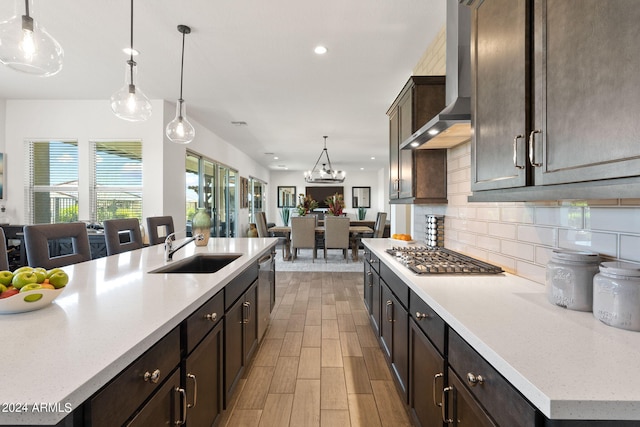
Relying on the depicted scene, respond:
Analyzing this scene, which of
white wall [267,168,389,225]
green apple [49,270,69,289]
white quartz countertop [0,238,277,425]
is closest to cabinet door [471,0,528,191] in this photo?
white quartz countertop [0,238,277,425]

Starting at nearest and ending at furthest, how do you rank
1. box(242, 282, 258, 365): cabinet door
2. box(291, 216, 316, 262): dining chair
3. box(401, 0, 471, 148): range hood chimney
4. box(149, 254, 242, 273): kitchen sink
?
box(401, 0, 471, 148): range hood chimney
box(242, 282, 258, 365): cabinet door
box(149, 254, 242, 273): kitchen sink
box(291, 216, 316, 262): dining chair

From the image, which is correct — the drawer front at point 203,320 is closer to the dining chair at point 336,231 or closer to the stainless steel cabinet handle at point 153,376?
the stainless steel cabinet handle at point 153,376

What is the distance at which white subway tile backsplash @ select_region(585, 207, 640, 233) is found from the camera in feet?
3.45

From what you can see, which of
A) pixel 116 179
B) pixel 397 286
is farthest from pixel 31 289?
pixel 116 179

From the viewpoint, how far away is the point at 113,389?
2.46 ft

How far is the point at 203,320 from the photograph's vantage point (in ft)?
4.33

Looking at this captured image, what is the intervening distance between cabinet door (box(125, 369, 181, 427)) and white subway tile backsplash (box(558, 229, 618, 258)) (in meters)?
1.56

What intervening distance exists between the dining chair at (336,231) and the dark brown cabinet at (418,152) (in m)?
3.54

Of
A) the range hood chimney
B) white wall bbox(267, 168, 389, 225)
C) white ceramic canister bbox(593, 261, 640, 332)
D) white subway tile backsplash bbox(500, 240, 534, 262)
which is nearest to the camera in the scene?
white ceramic canister bbox(593, 261, 640, 332)

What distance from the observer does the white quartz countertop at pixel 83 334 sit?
0.60m

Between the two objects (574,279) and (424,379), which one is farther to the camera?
(424,379)

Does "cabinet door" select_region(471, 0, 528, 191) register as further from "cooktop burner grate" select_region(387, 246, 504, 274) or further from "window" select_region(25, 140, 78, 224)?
"window" select_region(25, 140, 78, 224)

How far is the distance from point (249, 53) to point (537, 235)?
120 inches

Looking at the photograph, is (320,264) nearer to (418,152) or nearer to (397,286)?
(418,152)
